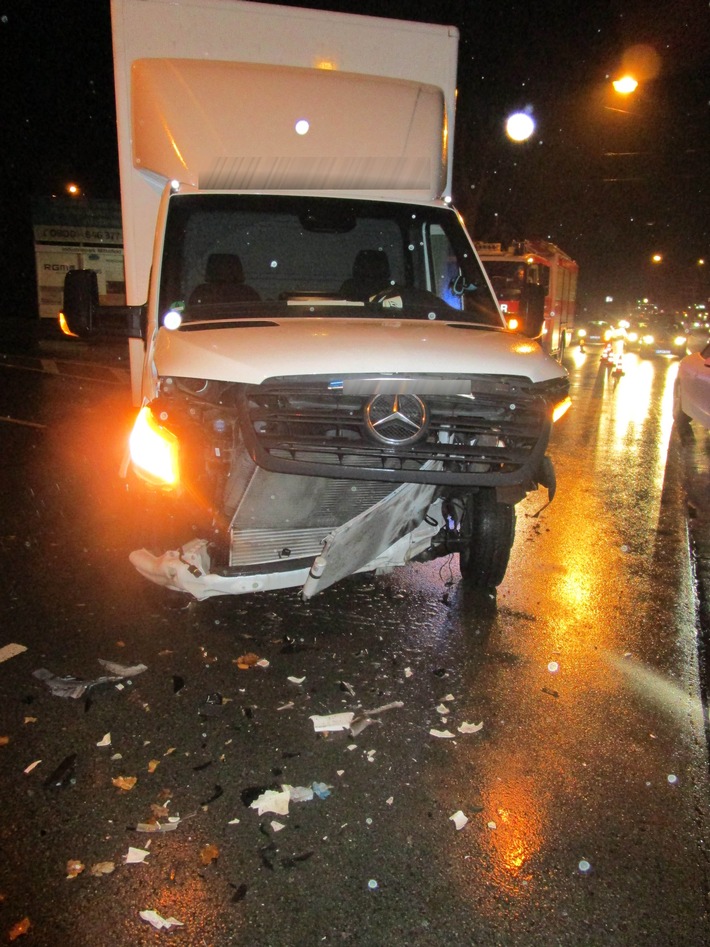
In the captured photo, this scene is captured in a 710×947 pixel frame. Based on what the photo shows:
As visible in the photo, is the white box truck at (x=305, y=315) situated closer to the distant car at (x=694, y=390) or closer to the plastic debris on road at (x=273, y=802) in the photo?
the plastic debris on road at (x=273, y=802)

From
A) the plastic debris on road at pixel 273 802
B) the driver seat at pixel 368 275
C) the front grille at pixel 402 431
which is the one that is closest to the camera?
the plastic debris on road at pixel 273 802

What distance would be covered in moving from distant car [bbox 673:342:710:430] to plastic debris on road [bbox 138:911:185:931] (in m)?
9.00

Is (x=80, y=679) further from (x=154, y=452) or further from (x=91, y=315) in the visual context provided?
(x=91, y=315)

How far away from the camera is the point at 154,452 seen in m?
4.11

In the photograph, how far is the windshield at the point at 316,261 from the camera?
475 cm

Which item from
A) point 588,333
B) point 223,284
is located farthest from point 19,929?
point 588,333

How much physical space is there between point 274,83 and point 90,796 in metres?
4.43

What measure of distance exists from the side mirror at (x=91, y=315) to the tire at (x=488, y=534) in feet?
7.79

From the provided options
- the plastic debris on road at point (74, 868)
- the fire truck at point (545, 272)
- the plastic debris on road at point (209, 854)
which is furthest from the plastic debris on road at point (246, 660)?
the fire truck at point (545, 272)

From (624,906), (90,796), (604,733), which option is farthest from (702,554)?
(90,796)

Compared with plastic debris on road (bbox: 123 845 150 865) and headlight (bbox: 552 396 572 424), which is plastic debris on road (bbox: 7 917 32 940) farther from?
headlight (bbox: 552 396 572 424)

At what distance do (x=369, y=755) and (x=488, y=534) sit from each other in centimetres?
178

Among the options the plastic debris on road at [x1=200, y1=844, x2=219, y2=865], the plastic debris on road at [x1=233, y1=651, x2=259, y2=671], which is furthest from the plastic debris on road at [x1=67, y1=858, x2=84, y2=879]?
the plastic debris on road at [x1=233, y1=651, x2=259, y2=671]

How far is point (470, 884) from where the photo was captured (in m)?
2.69
